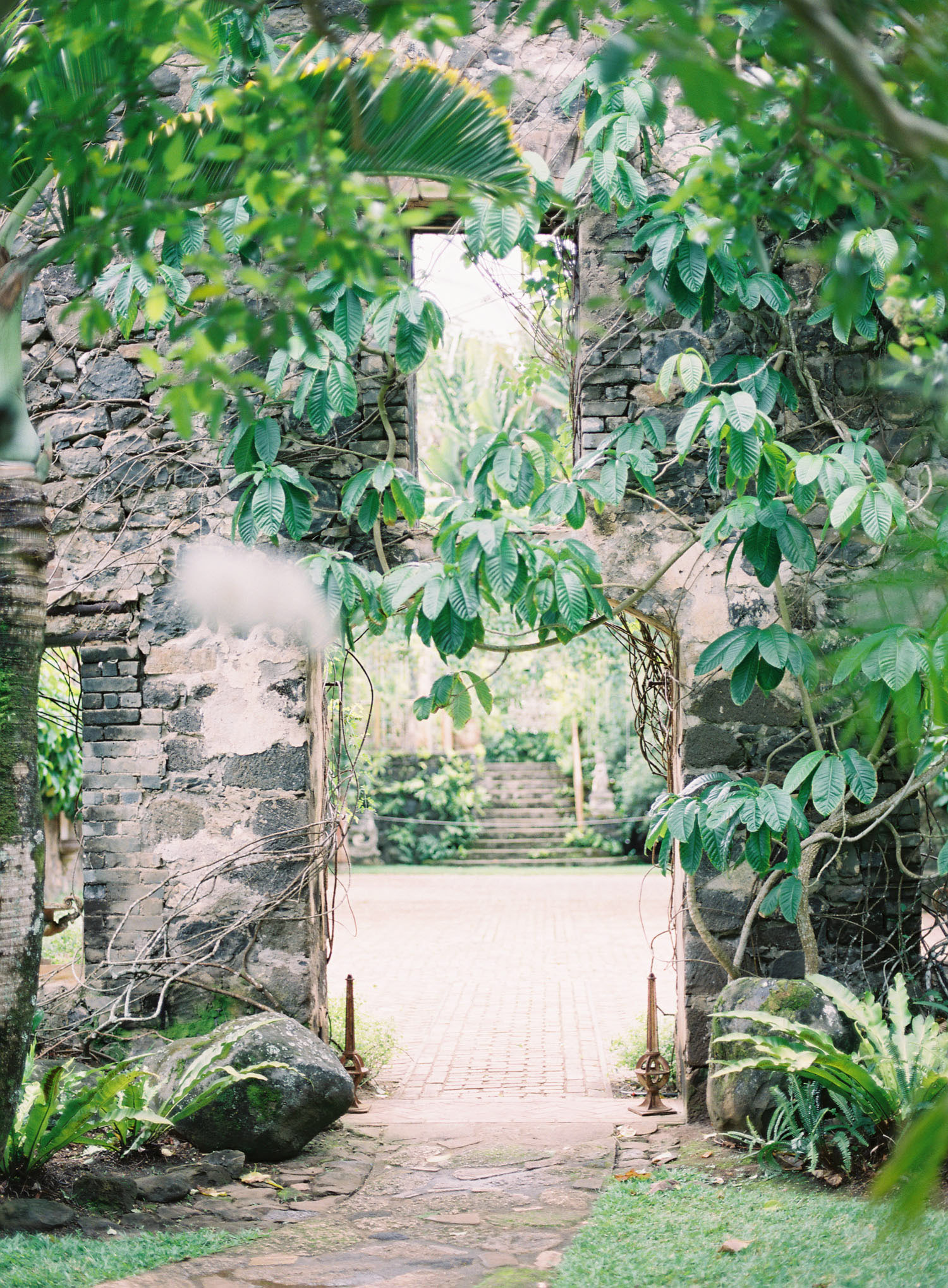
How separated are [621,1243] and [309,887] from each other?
2015 millimetres

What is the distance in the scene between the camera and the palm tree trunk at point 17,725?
10.3 feet

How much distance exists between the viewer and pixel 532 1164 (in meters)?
4.11

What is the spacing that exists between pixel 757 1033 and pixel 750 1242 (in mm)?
979

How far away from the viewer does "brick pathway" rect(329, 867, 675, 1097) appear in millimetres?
5527

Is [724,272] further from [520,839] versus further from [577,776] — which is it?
[520,839]

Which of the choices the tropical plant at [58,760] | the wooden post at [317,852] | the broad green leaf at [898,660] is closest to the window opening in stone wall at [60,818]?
the tropical plant at [58,760]

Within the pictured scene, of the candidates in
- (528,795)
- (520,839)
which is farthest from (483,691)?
→ (528,795)

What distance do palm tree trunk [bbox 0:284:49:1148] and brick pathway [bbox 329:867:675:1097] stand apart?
7.07ft

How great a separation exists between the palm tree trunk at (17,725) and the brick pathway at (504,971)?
2156 millimetres

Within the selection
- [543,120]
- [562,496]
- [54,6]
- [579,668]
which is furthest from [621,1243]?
[579,668]

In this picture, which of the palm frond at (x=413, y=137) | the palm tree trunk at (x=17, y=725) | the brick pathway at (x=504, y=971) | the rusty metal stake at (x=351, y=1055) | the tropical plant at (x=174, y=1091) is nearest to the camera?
the palm tree trunk at (x=17, y=725)

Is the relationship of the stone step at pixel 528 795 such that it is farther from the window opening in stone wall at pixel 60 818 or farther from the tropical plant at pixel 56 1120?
the tropical plant at pixel 56 1120

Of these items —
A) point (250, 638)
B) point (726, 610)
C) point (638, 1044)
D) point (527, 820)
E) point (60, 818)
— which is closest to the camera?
point (726, 610)

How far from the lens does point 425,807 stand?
48.0ft
